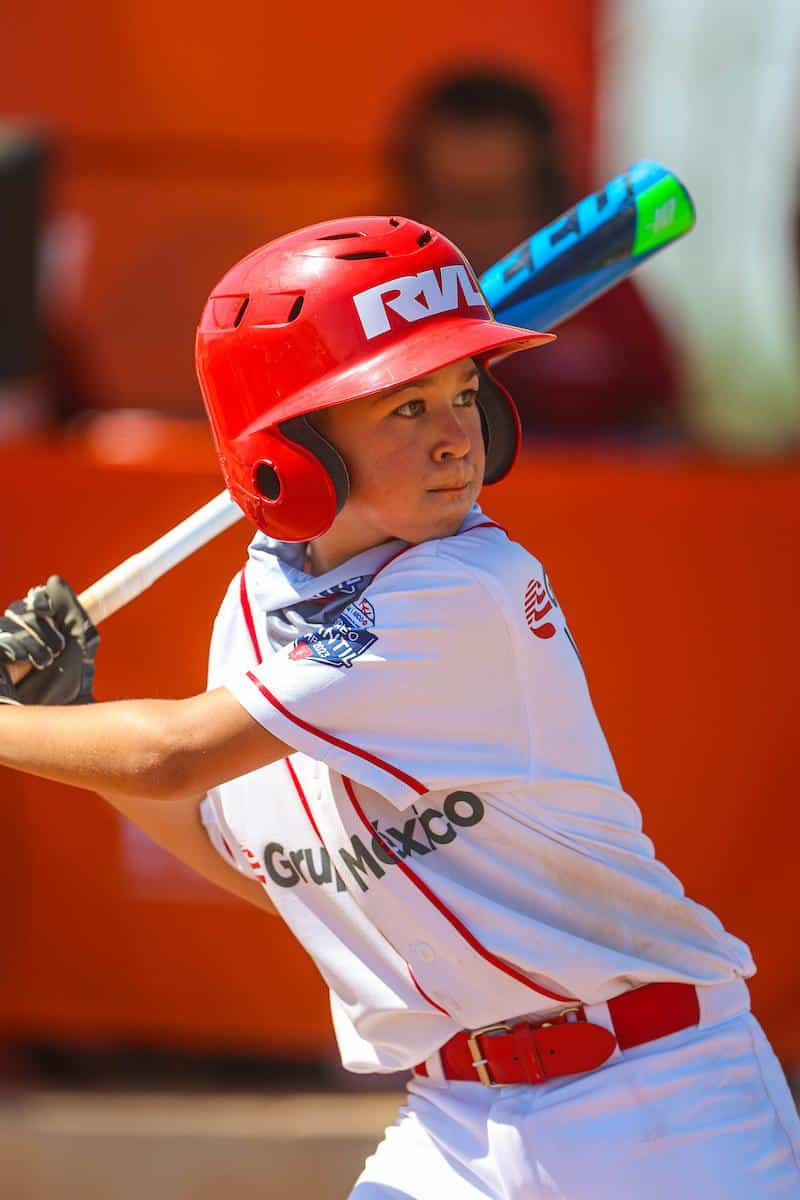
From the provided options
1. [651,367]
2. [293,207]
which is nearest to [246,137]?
[293,207]

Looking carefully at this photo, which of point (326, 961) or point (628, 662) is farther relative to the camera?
point (628, 662)

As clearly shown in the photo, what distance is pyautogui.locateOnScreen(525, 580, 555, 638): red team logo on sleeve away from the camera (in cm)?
211

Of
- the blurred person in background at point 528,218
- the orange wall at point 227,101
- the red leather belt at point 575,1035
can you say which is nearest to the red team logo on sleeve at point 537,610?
the red leather belt at point 575,1035

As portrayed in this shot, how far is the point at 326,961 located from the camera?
2.30 m

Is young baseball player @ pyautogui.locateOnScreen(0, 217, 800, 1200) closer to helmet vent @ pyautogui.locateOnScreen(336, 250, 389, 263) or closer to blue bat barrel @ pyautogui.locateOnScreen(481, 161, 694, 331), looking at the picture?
helmet vent @ pyautogui.locateOnScreen(336, 250, 389, 263)

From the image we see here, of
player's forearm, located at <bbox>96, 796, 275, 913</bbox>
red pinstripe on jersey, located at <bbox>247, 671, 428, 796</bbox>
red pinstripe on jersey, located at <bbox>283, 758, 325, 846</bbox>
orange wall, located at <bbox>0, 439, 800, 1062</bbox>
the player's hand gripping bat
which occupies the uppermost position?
the player's hand gripping bat

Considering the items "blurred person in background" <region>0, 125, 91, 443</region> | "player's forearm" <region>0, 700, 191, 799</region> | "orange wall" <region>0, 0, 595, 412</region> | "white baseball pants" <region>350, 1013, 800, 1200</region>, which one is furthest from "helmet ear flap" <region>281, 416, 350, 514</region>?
"orange wall" <region>0, 0, 595, 412</region>

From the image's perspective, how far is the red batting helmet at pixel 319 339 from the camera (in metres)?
2.08

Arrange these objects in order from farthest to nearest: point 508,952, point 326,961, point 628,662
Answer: point 628,662 → point 326,961 → point 508,952

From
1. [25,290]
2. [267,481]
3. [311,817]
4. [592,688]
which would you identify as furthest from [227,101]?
[311,817]

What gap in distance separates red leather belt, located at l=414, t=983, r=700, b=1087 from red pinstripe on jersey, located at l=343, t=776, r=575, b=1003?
0.17 ft

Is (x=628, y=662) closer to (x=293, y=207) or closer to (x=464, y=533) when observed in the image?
(x=464, y=533)

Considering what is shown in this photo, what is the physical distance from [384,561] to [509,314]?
0.61 meters

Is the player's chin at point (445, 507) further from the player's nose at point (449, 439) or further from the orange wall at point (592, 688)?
the orange wall at point (592, 688)
